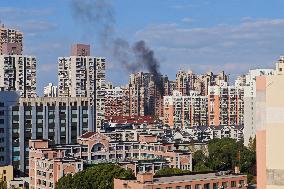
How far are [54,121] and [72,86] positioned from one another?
51.1 ft

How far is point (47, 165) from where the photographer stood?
24438mm

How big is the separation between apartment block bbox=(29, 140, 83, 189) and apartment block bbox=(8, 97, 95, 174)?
5.31 m

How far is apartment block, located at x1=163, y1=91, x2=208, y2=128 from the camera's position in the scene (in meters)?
51.8

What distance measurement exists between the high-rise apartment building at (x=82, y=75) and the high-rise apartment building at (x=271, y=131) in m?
39.0

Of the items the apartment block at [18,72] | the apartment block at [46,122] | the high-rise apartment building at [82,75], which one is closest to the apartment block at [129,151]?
the apartment block at [46,122]

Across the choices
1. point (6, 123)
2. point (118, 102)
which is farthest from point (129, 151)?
point (118, 102)

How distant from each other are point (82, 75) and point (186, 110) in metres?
9.97

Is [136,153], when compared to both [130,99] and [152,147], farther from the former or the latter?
[130,99]

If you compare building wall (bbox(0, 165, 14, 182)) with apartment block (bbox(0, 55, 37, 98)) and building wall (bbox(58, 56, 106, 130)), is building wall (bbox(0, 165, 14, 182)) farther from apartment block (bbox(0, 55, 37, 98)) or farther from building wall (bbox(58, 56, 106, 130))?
building wall (bbox(58, 56, 106, 130))

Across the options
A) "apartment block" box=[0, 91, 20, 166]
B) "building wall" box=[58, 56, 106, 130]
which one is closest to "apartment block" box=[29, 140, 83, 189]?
"apartment block" box=[0, 91, 20, 166]

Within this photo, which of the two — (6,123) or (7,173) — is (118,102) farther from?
(7,173)

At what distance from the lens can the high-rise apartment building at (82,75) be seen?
4831cm

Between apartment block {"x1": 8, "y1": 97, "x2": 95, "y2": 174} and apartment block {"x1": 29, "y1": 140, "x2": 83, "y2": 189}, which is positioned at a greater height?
apartment block {"x1": 8, "y1": 97, "x2": 95, "y2": 174}

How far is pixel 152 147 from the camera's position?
29062 millimetres
